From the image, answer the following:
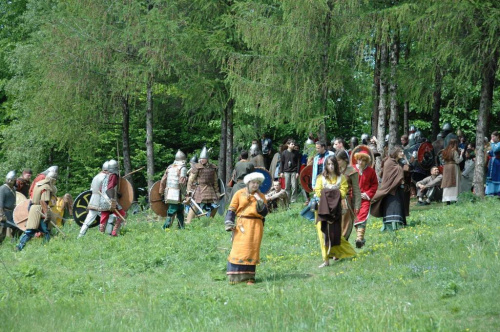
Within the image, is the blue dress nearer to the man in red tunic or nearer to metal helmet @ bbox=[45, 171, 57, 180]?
the man in red tunic

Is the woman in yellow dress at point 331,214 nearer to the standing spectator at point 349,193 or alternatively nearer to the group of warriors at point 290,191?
the group of warriors at point 290,191

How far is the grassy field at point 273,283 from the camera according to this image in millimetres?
8820

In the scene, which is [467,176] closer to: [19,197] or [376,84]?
[376,84]

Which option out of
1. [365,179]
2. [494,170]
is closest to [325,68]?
[494,170]

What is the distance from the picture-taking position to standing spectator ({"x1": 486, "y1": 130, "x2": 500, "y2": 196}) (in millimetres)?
19297

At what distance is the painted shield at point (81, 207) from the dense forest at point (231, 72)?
5107 mm

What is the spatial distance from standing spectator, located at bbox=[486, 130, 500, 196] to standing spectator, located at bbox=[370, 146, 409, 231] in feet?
17.3

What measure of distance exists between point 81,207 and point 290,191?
637cm

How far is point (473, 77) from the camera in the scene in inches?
724

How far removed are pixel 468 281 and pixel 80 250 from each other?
314 inches

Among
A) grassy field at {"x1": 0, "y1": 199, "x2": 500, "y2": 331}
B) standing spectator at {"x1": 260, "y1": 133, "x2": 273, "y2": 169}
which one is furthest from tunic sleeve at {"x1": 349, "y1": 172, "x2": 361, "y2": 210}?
standing spectator at {"x1": 260, "y1": 133, "x2": 273, "y2": 169}

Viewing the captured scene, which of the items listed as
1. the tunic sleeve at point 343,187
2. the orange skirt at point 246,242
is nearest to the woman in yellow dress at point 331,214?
the tunic sleeve at point 343,187

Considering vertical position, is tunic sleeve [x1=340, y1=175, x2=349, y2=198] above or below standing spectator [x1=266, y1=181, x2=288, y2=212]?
above

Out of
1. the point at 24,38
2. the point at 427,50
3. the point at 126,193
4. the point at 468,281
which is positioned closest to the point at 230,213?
the point at 468,281
